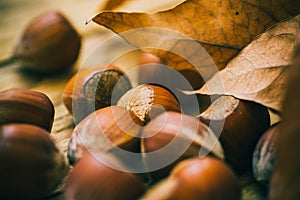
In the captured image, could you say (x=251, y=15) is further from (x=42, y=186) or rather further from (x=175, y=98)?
(x=42, y=186)

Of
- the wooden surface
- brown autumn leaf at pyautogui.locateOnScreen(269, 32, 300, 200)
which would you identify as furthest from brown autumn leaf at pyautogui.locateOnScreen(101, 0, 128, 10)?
brown autumn leaf at pyautogui.locateOnScreen(269, 32, 300, 200)

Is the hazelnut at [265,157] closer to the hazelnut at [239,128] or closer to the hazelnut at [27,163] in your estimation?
the hazelnut at [239,128]

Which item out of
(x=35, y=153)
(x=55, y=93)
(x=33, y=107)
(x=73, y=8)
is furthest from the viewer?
(x=73, y=8)

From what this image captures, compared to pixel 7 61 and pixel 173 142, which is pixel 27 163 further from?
pixel 7 61

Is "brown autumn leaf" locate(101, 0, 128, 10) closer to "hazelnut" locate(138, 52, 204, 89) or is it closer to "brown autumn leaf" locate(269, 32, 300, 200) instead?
"hazelnut" locate(138, 52, 204, 89)

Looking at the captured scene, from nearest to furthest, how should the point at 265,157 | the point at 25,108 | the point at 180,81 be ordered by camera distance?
the point at 265,157
the point at 25,108
the point at 180,81

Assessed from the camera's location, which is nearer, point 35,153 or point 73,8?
point 35,153

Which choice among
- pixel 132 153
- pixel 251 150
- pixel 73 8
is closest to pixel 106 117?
pixel 132 153

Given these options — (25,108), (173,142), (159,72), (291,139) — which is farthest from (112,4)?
(291,139)
